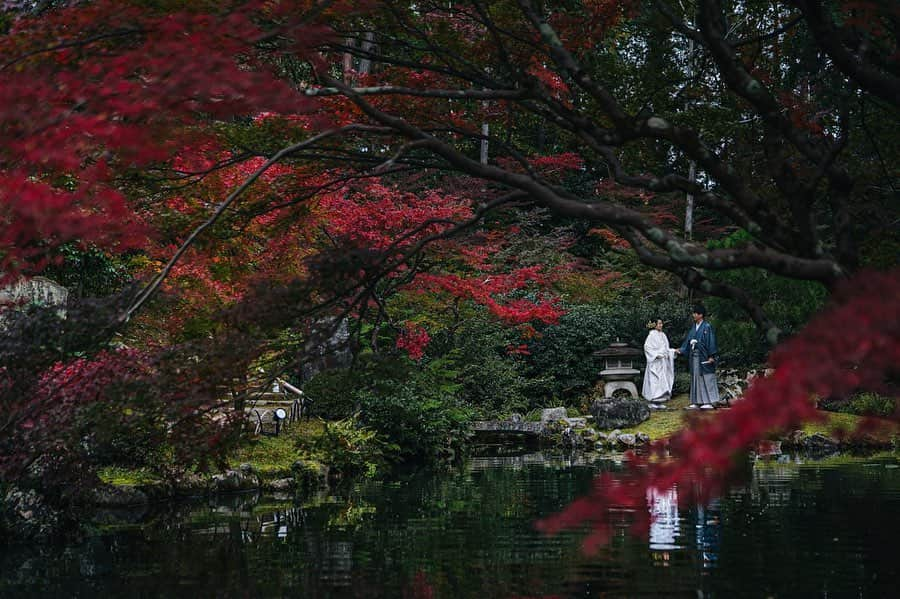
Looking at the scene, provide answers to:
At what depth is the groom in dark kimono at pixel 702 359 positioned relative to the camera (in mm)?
18141

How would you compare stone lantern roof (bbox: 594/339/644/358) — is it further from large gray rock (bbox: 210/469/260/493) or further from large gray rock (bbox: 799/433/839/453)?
large gray rock (bbox: 210/469/260/493)

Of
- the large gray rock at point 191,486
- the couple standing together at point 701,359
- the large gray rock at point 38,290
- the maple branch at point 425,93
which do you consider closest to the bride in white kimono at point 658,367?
the couple standing together at point 701,359

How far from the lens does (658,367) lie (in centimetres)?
2150

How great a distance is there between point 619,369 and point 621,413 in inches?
107

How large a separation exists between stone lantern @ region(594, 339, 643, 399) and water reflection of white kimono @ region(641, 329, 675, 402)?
85 centimetres

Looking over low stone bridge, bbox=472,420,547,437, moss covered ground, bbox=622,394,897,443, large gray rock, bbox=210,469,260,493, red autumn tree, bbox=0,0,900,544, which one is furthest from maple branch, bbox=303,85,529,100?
low stone bridge, bbox=472,420,547,437

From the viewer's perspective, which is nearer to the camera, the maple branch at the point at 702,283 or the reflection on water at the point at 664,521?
the maple branch at the point at 702,283

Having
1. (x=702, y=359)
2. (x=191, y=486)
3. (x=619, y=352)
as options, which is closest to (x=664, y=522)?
(x=191, y=486)

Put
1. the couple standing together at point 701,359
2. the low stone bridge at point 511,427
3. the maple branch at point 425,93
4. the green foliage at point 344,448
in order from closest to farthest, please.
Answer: the maple branch at point 425,93, the green foliage at point 344,448, the couple standing together at point 701,359, the low stone bridge at point 511,427

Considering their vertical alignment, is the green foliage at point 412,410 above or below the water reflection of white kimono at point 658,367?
below

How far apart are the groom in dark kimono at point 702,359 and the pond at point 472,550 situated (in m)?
5.77

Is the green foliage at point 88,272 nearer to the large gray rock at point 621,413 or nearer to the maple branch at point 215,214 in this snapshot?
the maple branch at point 215,214

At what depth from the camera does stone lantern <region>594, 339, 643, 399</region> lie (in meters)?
22.6

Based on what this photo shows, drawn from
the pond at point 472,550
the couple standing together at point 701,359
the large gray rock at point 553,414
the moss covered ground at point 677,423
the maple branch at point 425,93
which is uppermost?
the maple branch at point 425,93
